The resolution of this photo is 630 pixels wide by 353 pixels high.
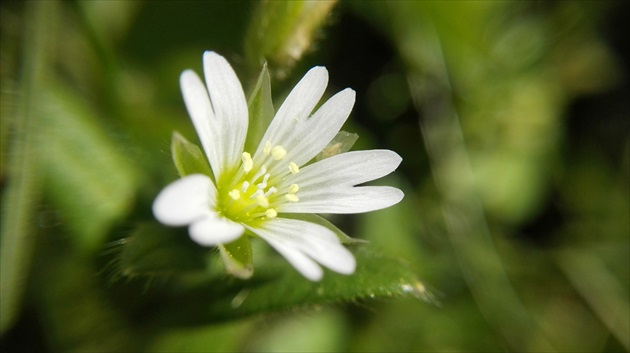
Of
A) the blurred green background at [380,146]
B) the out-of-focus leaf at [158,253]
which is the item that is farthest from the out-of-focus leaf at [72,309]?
the out-of-focus leaf at [158,253]

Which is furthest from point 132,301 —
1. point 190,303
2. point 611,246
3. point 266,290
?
point 611,246

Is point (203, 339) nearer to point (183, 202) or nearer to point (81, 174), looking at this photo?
point (81, 174)

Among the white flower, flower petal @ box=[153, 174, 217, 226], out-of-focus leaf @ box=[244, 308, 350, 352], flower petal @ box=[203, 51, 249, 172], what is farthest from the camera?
out-of-focus leaf @ box=[244, 308, 350, 352]

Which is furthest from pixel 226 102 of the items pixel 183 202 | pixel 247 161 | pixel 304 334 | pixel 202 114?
pixel 304 334

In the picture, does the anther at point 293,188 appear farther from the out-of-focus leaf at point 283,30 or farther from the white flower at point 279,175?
the out-of-focus leaf at point 283,30

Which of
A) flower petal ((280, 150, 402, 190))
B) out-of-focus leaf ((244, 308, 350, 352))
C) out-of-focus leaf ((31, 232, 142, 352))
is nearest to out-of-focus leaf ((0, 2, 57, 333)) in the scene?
out-of-focus leaf ((31, 232, 142, 352))

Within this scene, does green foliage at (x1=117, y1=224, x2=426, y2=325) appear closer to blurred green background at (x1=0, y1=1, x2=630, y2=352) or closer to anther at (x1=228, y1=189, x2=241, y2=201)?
blurred green background at (x1=0, y1=1, x2=630, y2=352)
